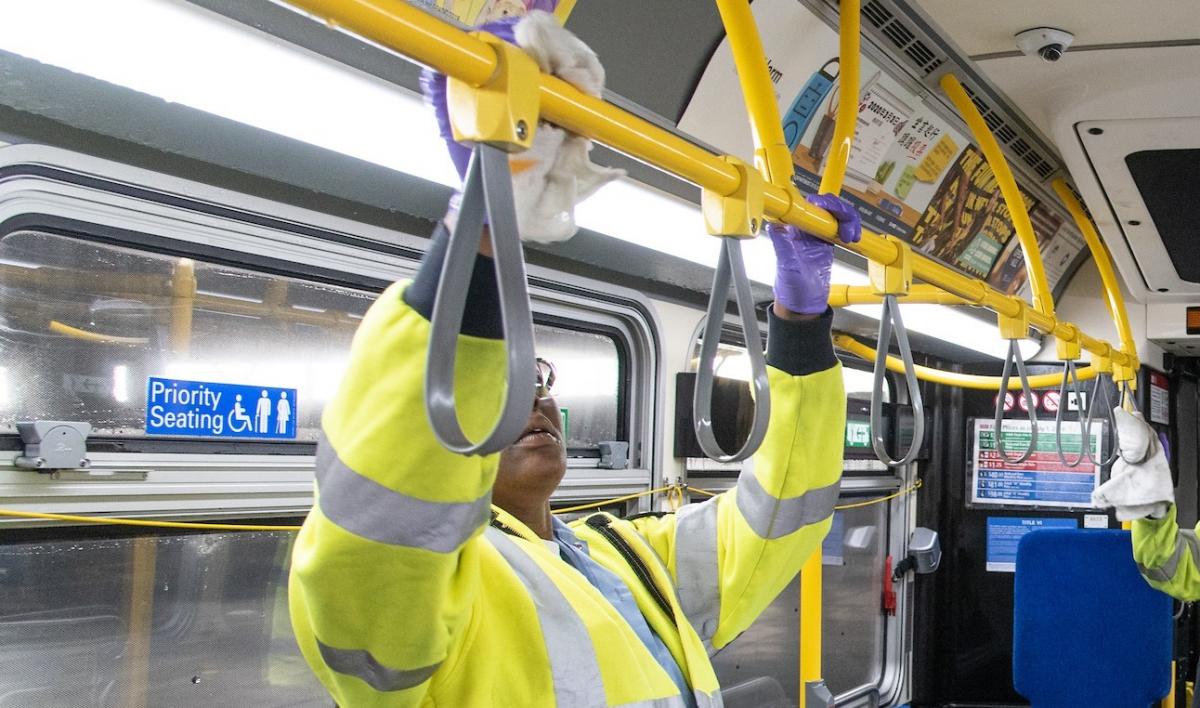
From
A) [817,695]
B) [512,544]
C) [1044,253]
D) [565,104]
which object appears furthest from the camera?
[1044,253]

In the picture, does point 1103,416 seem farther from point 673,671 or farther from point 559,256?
point 673,671

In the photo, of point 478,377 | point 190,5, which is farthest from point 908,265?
point 190,5

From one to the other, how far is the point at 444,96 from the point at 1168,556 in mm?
3860

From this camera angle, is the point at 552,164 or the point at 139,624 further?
the point at 139,624

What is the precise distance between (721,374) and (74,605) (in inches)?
97.3

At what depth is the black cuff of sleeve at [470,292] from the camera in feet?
3.09

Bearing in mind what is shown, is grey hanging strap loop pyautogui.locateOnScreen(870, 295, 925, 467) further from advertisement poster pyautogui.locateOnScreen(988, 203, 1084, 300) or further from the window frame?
advertisement poster pyautogui.locateOnScreen(988, 203, 1084, 300)

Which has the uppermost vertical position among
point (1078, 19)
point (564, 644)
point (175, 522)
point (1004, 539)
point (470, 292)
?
point (1078, 19)

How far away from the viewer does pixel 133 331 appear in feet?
6.68

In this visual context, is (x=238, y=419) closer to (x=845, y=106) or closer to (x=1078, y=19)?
(x=845, y=106)

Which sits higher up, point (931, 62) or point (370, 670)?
point (931, 62)

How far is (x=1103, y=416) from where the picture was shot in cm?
533

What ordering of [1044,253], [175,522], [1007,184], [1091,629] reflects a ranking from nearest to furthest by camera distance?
[175,522] < [1007,184] < [1091,629] < [1044,253]

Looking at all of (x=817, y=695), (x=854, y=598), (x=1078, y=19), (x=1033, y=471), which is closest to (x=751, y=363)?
(x=1078, y=19)
